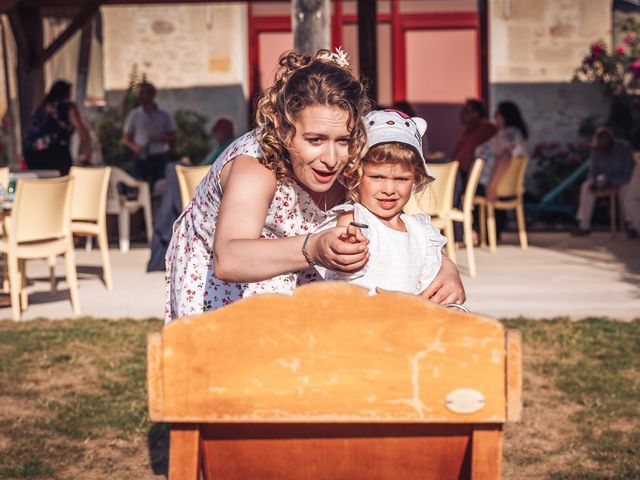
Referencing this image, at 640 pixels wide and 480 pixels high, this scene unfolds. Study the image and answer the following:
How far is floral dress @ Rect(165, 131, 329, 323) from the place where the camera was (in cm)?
234

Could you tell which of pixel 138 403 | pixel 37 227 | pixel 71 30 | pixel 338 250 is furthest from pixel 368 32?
pixel 338 250

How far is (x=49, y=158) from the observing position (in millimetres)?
10969

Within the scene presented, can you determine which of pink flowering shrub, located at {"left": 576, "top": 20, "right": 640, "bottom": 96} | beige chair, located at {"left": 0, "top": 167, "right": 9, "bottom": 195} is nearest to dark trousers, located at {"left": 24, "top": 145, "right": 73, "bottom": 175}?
beige chair, located at {"left": 0, "top": 167, "right": 9, "bottom": 195}

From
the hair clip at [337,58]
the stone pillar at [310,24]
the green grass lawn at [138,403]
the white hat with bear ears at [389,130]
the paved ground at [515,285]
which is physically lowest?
the paved ground at [515,285]

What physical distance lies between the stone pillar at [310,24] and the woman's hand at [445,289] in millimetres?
6473

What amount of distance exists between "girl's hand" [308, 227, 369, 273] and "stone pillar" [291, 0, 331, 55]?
697 cm

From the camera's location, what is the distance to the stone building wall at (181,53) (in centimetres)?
1486

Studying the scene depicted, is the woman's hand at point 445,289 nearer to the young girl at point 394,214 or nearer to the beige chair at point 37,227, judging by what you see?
the young girl at point 394,214

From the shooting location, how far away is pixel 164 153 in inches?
485

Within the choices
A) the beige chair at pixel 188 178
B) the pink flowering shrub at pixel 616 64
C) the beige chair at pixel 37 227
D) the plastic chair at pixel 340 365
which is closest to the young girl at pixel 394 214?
the plastic chair at pixel 340 365

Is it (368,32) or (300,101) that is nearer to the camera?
(300,101)

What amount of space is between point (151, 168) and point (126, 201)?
893 millimetres

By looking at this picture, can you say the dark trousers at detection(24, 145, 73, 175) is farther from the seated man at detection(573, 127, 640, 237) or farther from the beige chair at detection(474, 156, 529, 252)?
the seated man at detection(573, 127, 640, 237)

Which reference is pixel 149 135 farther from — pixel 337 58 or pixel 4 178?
pixel 337 58
